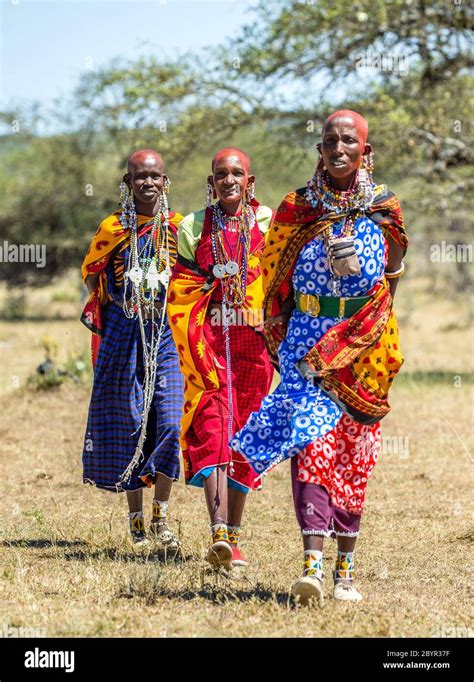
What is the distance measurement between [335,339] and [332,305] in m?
0.16

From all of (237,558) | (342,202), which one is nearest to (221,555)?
(237,558)

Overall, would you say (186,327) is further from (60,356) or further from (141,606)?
(60,356)

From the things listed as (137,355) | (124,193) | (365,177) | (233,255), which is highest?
(124,193)

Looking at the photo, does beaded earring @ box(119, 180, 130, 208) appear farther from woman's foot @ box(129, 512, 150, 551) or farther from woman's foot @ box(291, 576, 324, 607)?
woman's foot @ box(291, 576, 324, 607)

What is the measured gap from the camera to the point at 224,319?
5844mm

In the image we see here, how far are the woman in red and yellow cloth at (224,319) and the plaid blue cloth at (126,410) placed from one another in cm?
35

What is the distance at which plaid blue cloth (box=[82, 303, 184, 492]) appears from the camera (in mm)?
6129

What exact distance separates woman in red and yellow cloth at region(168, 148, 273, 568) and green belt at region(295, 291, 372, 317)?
95 centimetres

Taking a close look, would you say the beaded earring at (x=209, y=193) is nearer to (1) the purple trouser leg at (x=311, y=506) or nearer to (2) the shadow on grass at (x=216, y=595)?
(1) the purple trouser leg at (x=311, y=506)

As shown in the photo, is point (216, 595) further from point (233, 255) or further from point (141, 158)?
point (141, 158)

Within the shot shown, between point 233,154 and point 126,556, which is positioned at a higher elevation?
point 233,154

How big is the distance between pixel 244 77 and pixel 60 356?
4342 millimetres

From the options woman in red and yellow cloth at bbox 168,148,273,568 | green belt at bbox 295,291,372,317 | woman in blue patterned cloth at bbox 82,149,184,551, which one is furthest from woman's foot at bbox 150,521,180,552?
green belt at bbox 295,291,372,317
